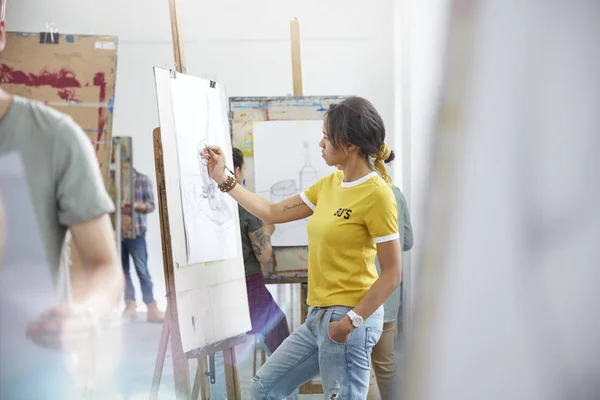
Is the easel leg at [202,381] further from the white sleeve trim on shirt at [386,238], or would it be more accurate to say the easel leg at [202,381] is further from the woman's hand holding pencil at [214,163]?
the white sleeve trim on shirt at [386,238]

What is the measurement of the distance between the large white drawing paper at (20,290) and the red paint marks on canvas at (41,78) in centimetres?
7

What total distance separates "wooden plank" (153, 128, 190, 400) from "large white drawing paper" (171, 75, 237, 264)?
4 cm

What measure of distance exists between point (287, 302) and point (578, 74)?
259 centimetres

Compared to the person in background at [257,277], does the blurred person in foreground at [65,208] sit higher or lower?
higher

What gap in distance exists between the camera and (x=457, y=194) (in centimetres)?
39

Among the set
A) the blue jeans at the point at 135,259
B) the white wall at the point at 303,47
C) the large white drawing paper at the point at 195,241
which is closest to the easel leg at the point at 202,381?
the large white drawing paper at the point at 195,241

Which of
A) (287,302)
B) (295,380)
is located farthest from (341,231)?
(287,302)

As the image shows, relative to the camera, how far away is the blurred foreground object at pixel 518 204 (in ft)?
1.21

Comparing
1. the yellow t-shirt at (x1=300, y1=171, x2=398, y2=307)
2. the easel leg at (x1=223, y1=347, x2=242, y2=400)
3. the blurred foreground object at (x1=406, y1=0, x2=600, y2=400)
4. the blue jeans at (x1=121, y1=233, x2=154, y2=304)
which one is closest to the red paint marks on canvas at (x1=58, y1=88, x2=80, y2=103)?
the blue jeans at (x1=121, y1=233, x2=154, y2=304)

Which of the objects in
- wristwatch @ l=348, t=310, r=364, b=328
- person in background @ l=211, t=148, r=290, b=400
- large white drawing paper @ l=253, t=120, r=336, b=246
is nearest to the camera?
wristwatch @ l=348, t=310, r=364, b=328

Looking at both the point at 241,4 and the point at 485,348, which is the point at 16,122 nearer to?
the point at 485,348

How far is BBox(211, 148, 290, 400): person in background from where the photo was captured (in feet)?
5.43

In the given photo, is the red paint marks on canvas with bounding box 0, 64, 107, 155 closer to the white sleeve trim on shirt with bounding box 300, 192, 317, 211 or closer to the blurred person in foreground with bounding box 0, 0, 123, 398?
the blurred person in foreground with bounding box 0, 0, 123, 398

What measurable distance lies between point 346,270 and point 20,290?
0.61 meters
